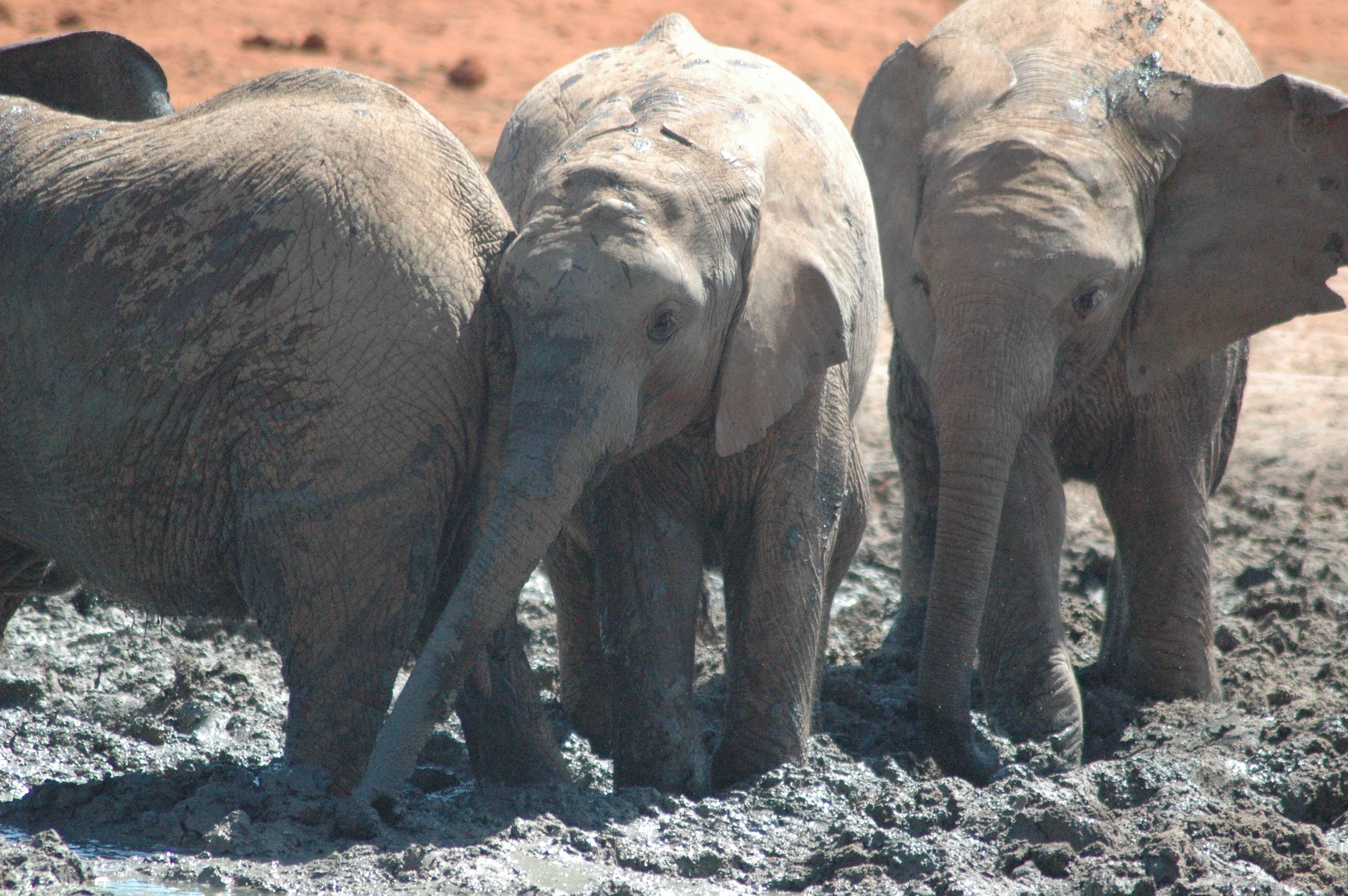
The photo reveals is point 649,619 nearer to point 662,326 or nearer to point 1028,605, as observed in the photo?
point 662,326

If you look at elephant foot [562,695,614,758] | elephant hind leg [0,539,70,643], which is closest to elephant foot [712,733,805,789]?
elephant foot [562,695,614,758]

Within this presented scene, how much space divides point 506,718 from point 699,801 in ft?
1.86

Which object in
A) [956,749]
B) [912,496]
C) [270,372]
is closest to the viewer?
[270,372]

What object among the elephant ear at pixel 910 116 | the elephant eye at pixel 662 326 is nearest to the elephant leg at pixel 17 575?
the elephant eye at pixel 662 326

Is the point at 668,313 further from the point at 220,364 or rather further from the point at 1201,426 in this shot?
the point at 1201,426

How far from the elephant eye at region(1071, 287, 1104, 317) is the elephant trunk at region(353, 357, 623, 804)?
1971 millimetres

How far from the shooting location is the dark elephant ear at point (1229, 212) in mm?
5590

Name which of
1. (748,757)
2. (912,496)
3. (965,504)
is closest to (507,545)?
(748,757)

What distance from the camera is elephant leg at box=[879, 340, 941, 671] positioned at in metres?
6.48

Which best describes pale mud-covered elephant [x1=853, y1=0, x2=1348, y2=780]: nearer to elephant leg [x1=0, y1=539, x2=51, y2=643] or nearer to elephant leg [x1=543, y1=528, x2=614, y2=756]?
elephant leg [x1=543, y1=528, x2=614, y2=756]

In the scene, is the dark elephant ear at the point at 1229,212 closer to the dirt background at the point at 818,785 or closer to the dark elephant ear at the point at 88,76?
the dirt background at the point at 818,785

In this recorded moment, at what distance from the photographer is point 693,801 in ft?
14.9

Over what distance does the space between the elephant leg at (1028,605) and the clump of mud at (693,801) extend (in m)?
0.17

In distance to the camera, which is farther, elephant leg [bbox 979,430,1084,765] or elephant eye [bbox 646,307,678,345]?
elephant leg [bbox 979,430,1084,765]
